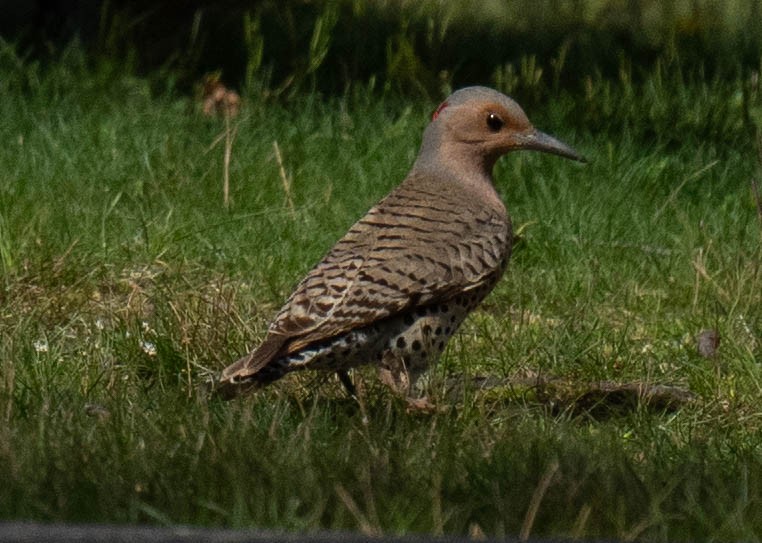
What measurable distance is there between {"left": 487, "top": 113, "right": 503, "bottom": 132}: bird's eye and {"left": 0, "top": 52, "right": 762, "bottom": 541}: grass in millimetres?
625

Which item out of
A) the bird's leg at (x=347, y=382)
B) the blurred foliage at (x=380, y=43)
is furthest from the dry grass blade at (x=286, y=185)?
the bird's leg at (x=347, y=382)

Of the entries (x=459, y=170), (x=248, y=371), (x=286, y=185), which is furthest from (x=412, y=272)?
(x=286, y=185)

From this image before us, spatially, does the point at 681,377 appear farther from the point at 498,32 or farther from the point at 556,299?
the point at 498,32

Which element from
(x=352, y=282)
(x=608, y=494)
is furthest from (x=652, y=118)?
(x=608, y=494)

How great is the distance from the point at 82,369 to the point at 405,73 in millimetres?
4127

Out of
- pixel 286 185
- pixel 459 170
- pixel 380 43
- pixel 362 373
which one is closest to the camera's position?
pixel 362 373

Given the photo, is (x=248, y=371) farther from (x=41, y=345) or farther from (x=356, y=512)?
(x=356, y=512)

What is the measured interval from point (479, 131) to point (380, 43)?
467 centimetres

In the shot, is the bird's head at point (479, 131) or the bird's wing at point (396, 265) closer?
the bird's wing at point (396, 265)

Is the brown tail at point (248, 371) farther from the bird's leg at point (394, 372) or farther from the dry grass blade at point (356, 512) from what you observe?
the dry grass blade at point (356, 512)

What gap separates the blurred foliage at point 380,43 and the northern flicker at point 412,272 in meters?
2.54

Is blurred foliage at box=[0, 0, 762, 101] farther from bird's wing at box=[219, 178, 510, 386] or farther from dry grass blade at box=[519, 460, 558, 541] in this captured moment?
dry grass blade at box=[519, 460, 558, 541]

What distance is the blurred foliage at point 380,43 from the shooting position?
8.77m

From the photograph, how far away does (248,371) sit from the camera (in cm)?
468
